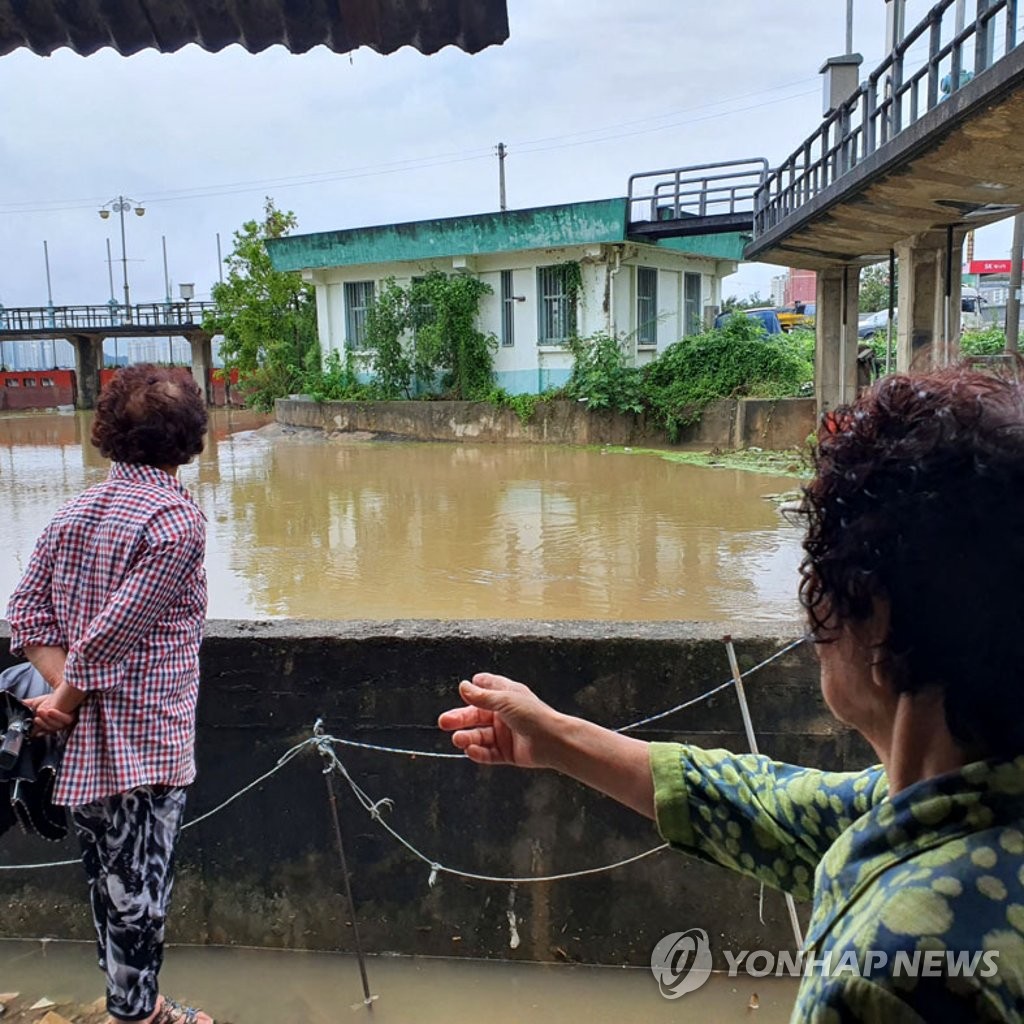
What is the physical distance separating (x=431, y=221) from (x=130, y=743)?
65.9 ft

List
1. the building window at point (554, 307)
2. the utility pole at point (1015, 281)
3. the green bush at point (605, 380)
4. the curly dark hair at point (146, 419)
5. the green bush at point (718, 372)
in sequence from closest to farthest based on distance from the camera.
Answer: the curly dark hair at point (146, 419)
the utility pole at point (1015, 281)
the green bush at point (718, 372)
the green bush at point (605, 380)
the building window at point (554, 307)

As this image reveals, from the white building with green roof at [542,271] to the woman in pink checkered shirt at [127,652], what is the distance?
18.0 m

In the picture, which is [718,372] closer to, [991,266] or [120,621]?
[120,621]

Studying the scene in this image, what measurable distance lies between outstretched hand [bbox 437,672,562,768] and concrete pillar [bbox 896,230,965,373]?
1216 centimetres


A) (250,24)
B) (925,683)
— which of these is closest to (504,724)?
(925,683)

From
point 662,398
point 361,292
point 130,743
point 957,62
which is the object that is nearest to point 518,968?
point 130,743

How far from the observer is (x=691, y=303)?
75.2 ft

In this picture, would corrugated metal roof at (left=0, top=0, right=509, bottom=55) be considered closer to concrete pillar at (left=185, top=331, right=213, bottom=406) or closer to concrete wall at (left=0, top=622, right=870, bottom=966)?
concrete wall at (left=0, top=622, right=870, bottom=966)

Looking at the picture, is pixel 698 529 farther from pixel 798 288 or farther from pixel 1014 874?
pixel 798 288

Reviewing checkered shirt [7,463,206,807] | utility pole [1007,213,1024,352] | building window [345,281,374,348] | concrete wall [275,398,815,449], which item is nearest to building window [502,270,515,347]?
concrete wall [275,398,815,449]

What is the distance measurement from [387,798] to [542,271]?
19.0 metres

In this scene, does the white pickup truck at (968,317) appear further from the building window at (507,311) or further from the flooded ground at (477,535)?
the flooded ground at (477,535)

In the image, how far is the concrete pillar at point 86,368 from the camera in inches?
1561

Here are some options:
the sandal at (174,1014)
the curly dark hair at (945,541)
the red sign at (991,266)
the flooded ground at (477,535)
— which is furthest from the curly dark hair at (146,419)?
the red sign at (991,266)
